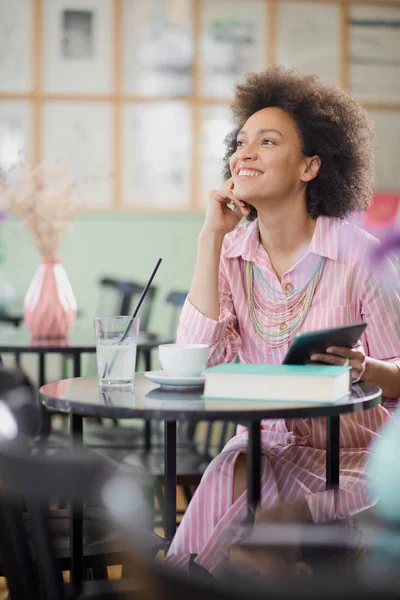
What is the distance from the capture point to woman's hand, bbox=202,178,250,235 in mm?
1864

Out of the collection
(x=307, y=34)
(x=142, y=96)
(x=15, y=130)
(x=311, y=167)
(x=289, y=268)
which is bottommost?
(x=289, y=268)

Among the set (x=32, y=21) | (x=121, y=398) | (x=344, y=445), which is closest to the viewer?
(x=121, y=398)

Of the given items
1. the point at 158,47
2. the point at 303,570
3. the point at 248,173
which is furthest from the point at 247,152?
the point at 158,47

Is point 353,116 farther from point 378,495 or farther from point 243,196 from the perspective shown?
point 378,495

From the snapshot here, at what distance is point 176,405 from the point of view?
126 cm

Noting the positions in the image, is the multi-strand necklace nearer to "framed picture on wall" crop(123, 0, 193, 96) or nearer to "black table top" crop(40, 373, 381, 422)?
"black table top" crop(40, 373, 381, 422)

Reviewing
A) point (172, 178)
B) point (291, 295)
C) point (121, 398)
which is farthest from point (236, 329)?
point (172, 178)

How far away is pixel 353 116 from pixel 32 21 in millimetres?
3166

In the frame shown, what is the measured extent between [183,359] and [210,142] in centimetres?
366

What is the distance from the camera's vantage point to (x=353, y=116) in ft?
6.73

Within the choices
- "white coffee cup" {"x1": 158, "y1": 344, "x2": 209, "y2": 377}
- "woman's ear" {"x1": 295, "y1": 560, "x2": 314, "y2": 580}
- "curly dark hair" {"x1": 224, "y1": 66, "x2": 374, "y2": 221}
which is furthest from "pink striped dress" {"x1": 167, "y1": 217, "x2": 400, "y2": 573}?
"woman's ear" {"x1": 295, "y1": 560, "x2": 314, "y2": 580}

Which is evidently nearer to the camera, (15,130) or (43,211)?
(43,211)

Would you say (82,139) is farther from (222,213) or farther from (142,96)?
(222,213)

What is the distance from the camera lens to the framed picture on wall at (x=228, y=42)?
16.1 ft
